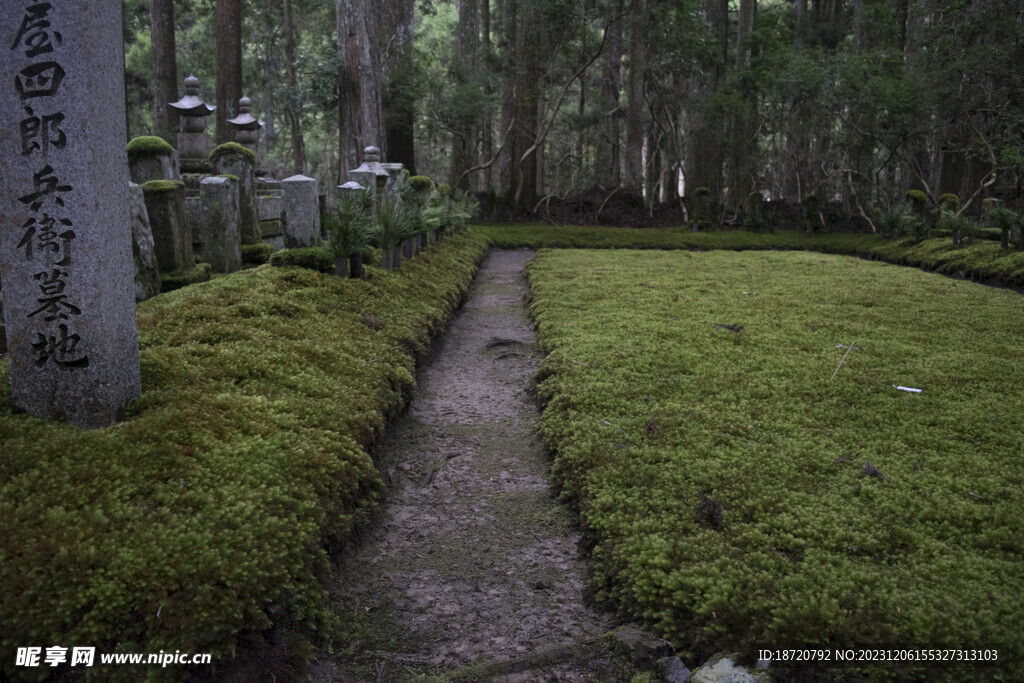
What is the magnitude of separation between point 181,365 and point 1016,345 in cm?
622

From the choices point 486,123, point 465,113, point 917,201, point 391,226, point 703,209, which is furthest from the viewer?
point 486,123

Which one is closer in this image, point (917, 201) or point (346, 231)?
point (346, 231)

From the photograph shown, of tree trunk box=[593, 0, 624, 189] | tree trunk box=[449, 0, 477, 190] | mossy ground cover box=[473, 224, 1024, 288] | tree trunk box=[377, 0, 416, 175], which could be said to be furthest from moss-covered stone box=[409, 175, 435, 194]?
tree trunk box=[593, 0, 624, 189]

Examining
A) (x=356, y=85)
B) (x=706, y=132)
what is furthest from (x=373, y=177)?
(x=706, y=132)

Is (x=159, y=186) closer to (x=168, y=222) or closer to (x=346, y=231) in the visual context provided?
(x=168, y=222)

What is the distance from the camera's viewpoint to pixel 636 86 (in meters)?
21.8

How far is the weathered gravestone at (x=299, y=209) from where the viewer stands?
796 cm

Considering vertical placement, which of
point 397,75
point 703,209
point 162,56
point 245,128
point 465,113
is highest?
point 162,56

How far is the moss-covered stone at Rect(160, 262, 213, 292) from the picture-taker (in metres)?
6.73

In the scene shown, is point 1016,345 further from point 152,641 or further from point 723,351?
point 152,641

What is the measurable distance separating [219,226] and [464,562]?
5960 mm

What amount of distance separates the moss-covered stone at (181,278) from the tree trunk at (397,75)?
36.6ft

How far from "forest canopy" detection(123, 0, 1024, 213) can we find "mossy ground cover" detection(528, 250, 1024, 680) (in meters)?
10.0

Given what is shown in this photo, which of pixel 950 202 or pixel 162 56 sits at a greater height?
pixel 162 56
